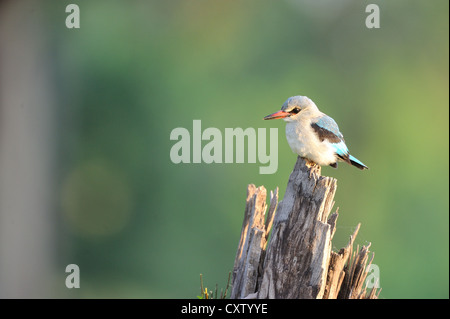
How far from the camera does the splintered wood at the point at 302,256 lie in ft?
11.5

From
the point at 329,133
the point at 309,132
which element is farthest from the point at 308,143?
the point at 329,133

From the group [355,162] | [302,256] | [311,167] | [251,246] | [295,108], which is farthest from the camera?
[355,162]

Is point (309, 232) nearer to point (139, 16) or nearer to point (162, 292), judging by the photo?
point (162, 292)

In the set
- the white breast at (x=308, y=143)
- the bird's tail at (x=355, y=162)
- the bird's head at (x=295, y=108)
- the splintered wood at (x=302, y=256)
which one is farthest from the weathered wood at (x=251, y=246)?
the bird's tail at (x=355, y=162)

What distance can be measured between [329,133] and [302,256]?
1272 mm

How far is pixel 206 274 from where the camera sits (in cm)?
1055

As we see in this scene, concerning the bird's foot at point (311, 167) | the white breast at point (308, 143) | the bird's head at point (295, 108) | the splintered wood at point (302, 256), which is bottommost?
the splintered wood at point (302, 256)

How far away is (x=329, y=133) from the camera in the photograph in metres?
4.44

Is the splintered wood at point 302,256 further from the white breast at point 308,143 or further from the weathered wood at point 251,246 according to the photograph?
the white breast at point 308,143

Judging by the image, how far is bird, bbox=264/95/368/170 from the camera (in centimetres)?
432

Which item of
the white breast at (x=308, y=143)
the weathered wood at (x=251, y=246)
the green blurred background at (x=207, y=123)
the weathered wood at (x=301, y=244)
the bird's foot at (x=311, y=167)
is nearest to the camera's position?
the weathered wood at (x=301, y=244)

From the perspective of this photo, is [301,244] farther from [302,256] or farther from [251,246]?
[251,246]

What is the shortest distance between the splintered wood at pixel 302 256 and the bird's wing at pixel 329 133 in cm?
61

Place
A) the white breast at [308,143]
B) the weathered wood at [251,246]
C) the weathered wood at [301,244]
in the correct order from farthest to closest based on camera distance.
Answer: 1. the white breast at [308,143]
2. the weathered wood at [251,246]
3. the weathered wood at [301,244]
